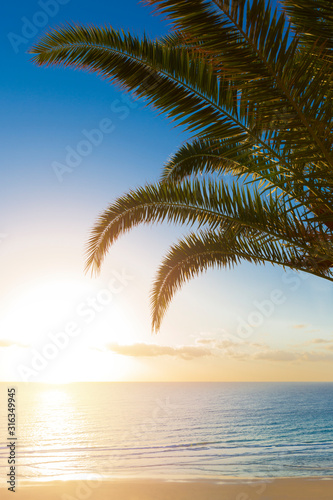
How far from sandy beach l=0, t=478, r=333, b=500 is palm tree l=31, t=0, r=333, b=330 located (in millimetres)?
7803

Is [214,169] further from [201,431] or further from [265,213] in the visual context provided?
[201,431]

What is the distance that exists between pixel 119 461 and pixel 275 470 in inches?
264

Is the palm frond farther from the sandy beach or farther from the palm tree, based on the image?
the sandy beach

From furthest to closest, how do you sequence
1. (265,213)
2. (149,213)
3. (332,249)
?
(149,213) → (265,213) → (332,249)

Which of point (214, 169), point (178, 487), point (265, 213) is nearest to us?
point (265, 213)

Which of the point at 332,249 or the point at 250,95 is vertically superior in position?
the point at 250,95

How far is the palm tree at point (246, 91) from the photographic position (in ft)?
9.11

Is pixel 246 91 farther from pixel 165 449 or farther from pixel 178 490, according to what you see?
pixel 165 449

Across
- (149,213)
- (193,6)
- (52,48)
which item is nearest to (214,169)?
(149,213)

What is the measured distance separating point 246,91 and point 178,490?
37.4 ft

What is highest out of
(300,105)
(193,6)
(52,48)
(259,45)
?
(52,48)

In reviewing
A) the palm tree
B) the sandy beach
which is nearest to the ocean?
the sandy beach

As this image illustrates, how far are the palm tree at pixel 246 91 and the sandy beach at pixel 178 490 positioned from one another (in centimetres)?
780

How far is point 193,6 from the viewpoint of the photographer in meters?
2.70
